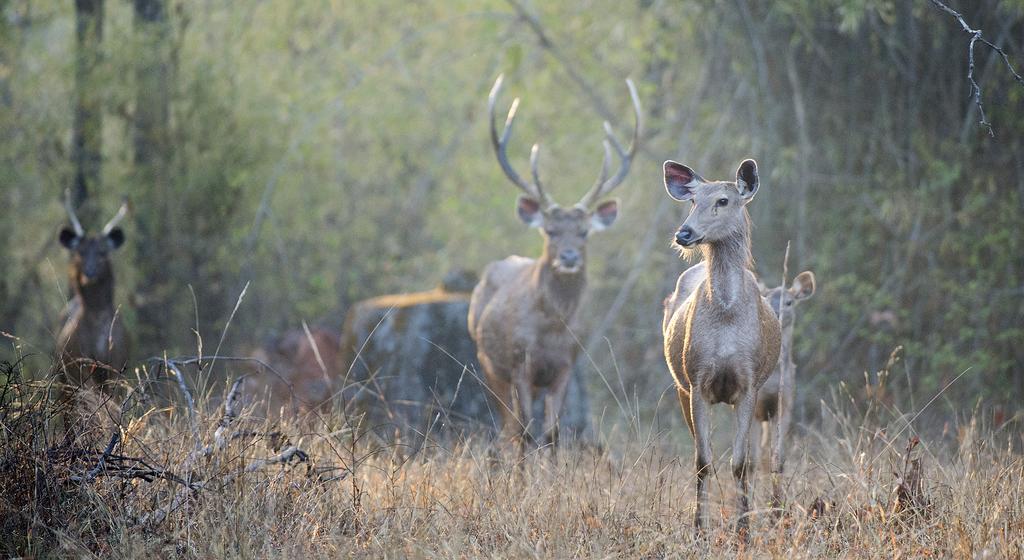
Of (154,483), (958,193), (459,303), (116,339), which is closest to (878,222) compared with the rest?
(958,193)

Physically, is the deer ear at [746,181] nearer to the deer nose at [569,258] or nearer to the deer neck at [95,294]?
the deer nose at [569,258]

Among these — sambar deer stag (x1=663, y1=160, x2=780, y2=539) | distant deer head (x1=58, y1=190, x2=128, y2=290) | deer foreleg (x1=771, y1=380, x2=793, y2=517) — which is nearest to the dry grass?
deer foreleg (x1=771, y1=380, x2=793, y2=517)

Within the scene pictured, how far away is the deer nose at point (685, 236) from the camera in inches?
199

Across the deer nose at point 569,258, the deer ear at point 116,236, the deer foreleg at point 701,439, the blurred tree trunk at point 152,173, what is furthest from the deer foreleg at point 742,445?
the blurred tree trunk at point 152,173

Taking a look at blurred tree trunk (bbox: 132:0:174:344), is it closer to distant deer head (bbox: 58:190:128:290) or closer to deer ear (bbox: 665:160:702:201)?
distant deer head (bbox: 58:190:128:290)

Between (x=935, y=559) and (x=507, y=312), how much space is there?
4208mm

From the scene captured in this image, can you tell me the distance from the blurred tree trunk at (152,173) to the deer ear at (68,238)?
335cm

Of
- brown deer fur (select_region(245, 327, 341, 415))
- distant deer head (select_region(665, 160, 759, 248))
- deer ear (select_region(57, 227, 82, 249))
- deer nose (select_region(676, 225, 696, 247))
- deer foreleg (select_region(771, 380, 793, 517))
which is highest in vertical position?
distant deer head (select_region(665, 160, 759, 248))

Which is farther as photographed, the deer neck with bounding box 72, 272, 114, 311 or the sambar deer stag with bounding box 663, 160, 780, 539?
the deer neck with bounding box 72, 272, 114, 311

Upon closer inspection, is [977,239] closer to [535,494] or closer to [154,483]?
[535,494]

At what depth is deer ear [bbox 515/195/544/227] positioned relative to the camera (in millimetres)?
8812

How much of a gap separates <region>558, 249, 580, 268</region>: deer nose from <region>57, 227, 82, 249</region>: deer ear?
4.02 metres

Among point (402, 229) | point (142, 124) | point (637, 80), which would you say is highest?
point (637, 80)

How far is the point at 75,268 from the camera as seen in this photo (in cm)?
960
